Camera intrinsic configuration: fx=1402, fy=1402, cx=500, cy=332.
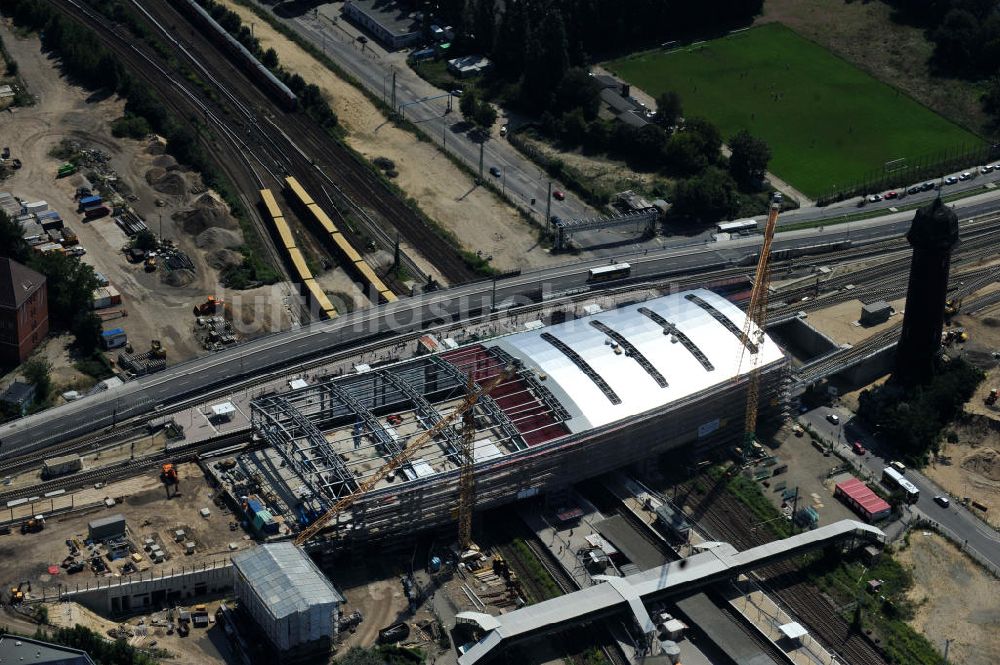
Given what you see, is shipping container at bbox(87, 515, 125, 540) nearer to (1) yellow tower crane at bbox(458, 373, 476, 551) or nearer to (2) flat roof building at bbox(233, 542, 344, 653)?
(2) flat roof building at bbox(233, 542, 344, 653)

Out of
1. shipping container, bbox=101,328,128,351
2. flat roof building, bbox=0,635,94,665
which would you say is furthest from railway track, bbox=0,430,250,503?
flat roof building, bbox=0,635,94,665

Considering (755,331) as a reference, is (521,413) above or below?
below

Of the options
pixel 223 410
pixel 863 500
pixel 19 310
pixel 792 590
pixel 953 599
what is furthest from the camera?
pixel 19 310

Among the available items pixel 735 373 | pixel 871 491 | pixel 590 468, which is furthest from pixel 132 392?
pixel 871 491

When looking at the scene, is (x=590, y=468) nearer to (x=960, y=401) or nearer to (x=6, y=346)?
(x=960, y=401)

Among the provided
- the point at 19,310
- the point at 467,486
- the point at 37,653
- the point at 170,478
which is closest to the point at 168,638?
the point at 37,653

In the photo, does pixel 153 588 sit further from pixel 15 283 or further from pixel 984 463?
pixel 984 463

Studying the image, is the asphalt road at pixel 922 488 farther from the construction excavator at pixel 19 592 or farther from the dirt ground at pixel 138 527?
the construction excavator at pixel 19 592
